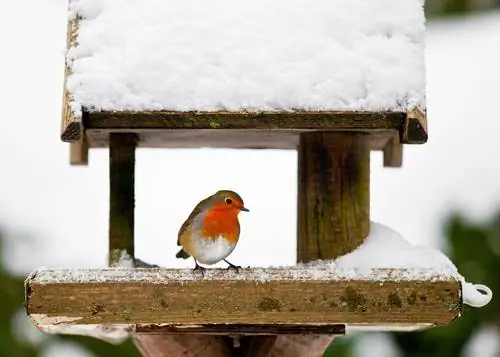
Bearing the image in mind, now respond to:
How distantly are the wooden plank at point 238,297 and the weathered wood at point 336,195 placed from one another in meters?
0.30

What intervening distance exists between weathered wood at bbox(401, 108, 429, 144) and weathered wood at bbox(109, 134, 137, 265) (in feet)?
2.33

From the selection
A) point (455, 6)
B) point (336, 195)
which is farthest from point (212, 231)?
point (455, 6)

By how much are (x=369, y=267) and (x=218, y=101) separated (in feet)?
1.62

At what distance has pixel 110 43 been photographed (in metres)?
2.53

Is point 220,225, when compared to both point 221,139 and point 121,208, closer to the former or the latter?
point 121,208

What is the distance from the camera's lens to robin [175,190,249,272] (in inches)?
104

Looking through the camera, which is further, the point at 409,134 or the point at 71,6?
the point at 71,6

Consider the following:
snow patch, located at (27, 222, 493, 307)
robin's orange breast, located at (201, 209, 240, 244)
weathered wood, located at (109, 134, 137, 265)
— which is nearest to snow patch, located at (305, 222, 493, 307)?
snow patch, located at (27, 222, 493, 307)

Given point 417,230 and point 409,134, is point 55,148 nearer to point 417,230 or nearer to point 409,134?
point 417,230

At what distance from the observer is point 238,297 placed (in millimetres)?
2346

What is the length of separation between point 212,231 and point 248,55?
1.39 ft

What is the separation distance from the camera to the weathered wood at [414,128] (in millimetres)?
2422

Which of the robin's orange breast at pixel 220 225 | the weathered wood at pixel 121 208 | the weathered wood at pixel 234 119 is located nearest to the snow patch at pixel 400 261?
the robin's orange breast at pixel 220 225

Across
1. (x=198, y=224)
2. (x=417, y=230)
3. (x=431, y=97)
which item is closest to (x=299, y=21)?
(x=198, y=224)
